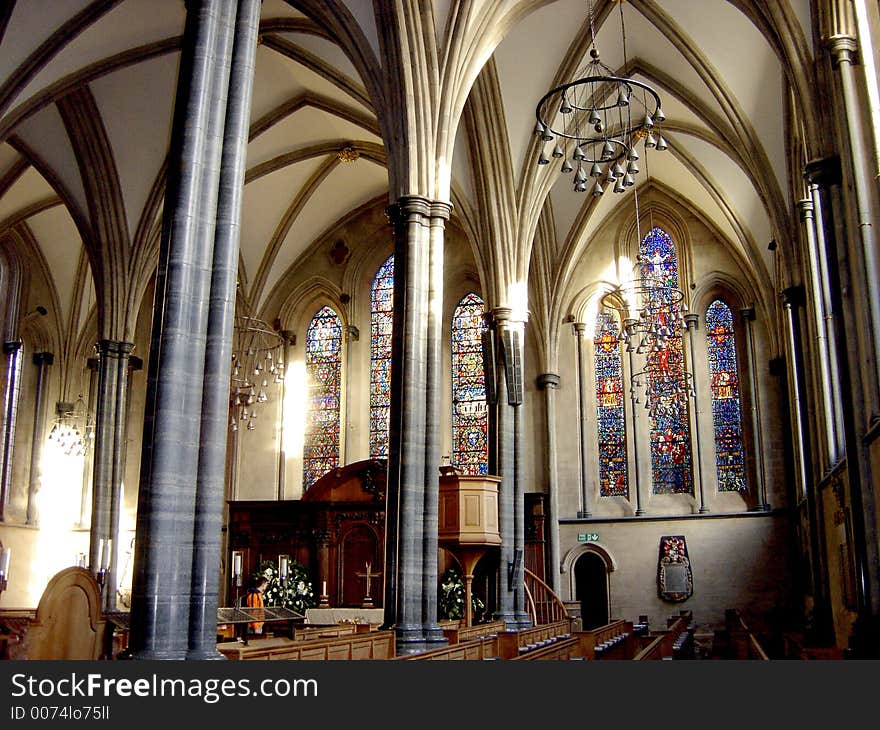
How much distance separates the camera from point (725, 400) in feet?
73.5

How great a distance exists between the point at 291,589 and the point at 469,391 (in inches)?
259

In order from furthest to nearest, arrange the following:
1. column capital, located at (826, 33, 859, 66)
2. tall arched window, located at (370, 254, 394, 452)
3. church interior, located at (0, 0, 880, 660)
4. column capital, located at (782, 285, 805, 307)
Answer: tall arched window, located at (370, 254, 394, 452), column capital, located at (782, 285, 805, 307), column capital, located at (826, 33, 859, 66), church interior, located at (0, 0, 880, 660)

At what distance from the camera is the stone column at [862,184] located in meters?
10.7

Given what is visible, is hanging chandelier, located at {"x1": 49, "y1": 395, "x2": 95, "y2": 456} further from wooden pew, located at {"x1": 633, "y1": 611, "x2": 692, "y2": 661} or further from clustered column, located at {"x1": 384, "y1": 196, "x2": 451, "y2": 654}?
wooden pew, located at {"x1": 633, "y1": 611, "x2": 692, "y2": 661}

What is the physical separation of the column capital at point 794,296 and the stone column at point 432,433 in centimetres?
767

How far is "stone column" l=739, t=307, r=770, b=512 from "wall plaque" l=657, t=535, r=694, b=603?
1987 millimetres

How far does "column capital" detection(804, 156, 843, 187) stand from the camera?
12188mm

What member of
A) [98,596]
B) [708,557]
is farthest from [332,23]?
[708,557]

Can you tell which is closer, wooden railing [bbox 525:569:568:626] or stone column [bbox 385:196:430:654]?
stone column [bbox 385:196:430:654]

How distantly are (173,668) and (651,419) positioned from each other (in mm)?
18582

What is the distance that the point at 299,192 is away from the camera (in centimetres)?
2400

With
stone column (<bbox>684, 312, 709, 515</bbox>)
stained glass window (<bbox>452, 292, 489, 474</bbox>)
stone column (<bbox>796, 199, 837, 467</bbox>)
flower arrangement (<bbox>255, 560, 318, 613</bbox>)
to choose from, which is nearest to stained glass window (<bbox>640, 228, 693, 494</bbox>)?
stone column (<bbox>684, 312, 709, 515</bbox>)

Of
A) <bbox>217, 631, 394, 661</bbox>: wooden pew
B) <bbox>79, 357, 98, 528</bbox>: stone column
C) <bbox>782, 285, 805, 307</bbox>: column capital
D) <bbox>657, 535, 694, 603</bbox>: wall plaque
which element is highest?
<bbox>782, 285, 805, 307</bbox>: column capital

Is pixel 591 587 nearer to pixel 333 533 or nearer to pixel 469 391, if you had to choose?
pixel 469 391
